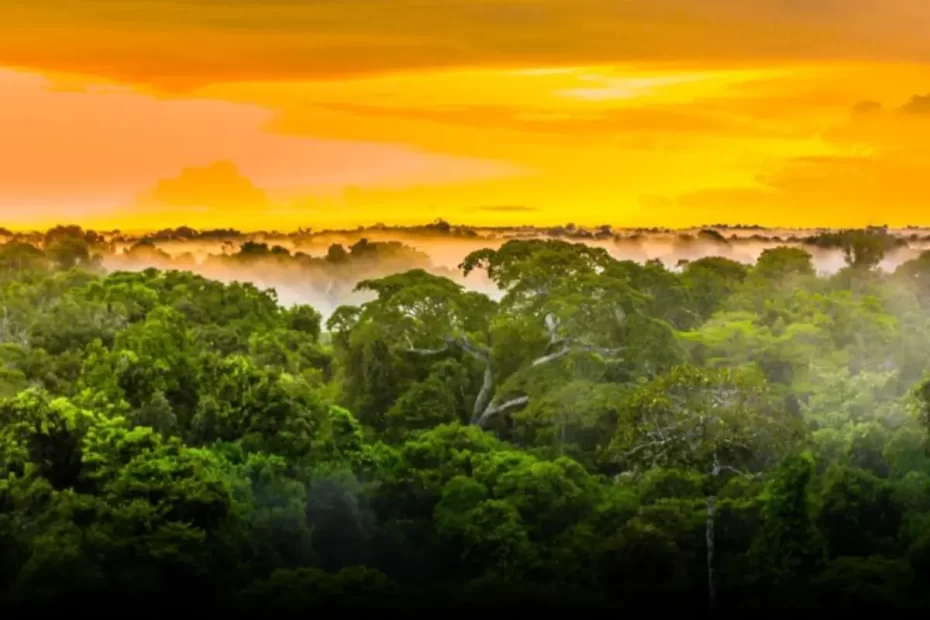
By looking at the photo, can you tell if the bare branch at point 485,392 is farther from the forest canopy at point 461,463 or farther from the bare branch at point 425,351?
the bare branch at point 425,351

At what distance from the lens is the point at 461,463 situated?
2339 centimetres

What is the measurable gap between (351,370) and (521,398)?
320 cm

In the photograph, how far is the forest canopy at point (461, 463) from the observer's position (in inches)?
774

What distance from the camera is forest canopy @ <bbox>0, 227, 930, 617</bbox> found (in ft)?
64.5

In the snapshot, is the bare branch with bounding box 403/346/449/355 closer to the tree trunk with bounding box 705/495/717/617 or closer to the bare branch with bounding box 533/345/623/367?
the bare branch with bounding box 533/345/623/367

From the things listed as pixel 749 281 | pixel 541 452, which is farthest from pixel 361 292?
pixel 749 281

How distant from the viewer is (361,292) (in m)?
30.3

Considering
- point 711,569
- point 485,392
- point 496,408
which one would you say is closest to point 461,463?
point 496,408

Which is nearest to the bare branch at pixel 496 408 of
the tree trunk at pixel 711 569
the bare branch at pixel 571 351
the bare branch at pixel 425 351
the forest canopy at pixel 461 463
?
the forest canopy at pixel 461 463

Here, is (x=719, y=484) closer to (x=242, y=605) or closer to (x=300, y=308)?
(x=242, y=605)

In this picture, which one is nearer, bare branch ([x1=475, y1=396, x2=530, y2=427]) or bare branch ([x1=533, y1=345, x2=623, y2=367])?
bare branch ([x1=475, y1=396, x2=530, y2=427])

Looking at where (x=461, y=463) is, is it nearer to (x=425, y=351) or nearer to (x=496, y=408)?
(x=496, y=408)

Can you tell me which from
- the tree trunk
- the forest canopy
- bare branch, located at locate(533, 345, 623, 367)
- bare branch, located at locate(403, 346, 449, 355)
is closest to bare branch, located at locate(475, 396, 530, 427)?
the forest canopy

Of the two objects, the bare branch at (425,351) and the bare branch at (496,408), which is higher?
the bare branch at (425,351)
